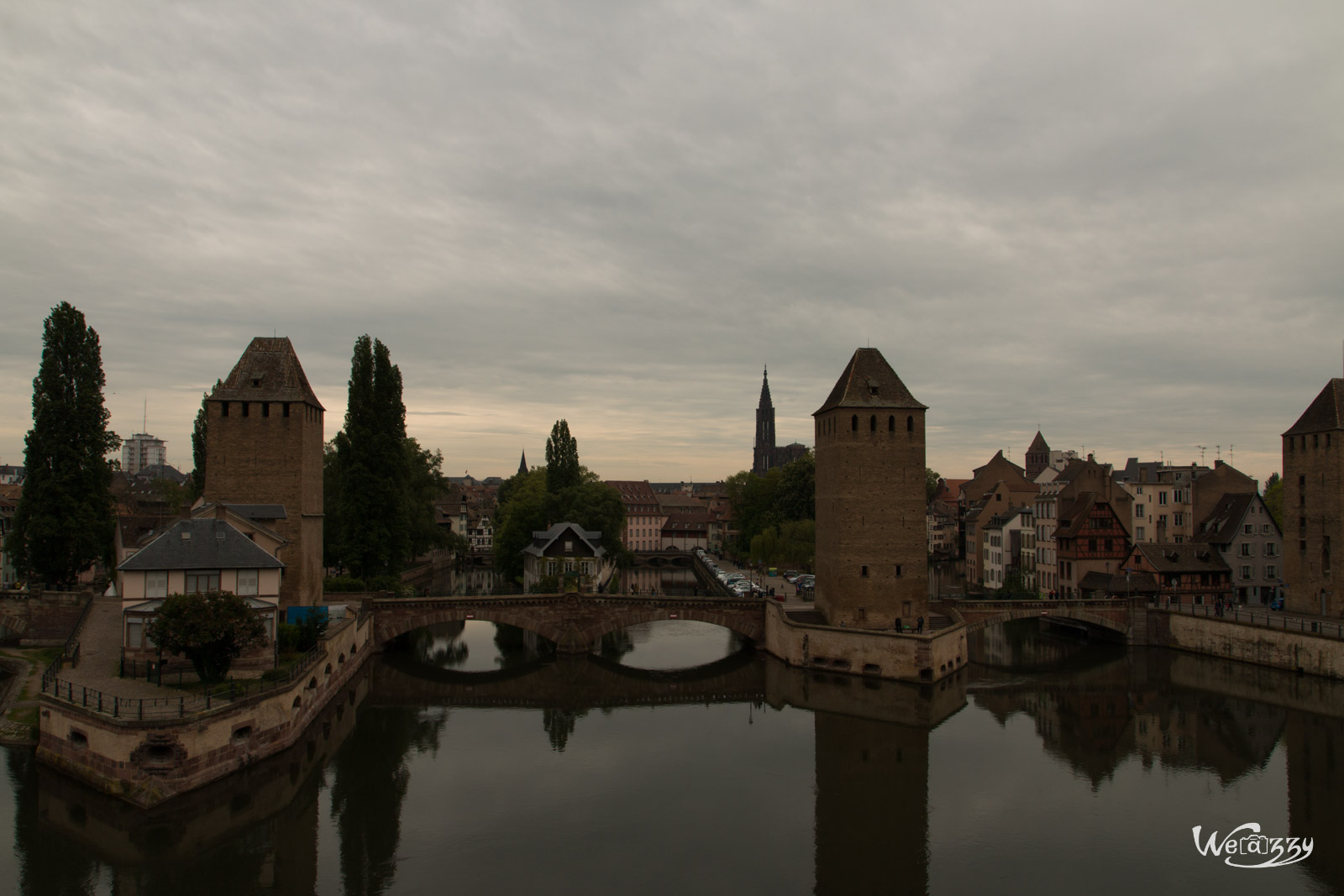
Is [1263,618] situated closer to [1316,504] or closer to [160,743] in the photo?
[1316,504]

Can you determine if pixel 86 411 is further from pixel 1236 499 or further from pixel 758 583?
pixel 1236 499

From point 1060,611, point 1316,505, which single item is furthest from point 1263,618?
point 1060,611

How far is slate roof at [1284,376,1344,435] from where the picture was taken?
44.4 meters

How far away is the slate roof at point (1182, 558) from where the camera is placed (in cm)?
5100

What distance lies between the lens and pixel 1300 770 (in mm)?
26906

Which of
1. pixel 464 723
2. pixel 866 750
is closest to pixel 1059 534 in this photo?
pixel 866 750

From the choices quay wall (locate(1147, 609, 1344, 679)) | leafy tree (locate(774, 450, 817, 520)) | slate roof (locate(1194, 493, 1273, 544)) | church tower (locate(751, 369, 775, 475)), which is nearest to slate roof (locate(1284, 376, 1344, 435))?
slate roof (locate(1194, 493, 1273, 544))

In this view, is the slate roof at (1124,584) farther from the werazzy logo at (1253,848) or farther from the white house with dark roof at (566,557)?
the white house with dark roof at (566,557)

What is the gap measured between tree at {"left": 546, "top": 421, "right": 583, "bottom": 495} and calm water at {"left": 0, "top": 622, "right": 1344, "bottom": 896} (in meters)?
35.7

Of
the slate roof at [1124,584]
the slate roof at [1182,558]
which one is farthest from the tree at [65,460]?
the slate roof at [1182,558]

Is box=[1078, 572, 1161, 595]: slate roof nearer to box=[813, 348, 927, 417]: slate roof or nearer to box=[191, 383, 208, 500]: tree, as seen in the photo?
box=[813, 348, 927, 417]: slate roof

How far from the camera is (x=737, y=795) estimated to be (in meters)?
24.2

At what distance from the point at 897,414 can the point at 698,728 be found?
1819 cm

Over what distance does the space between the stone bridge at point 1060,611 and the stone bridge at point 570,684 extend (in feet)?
35.2
